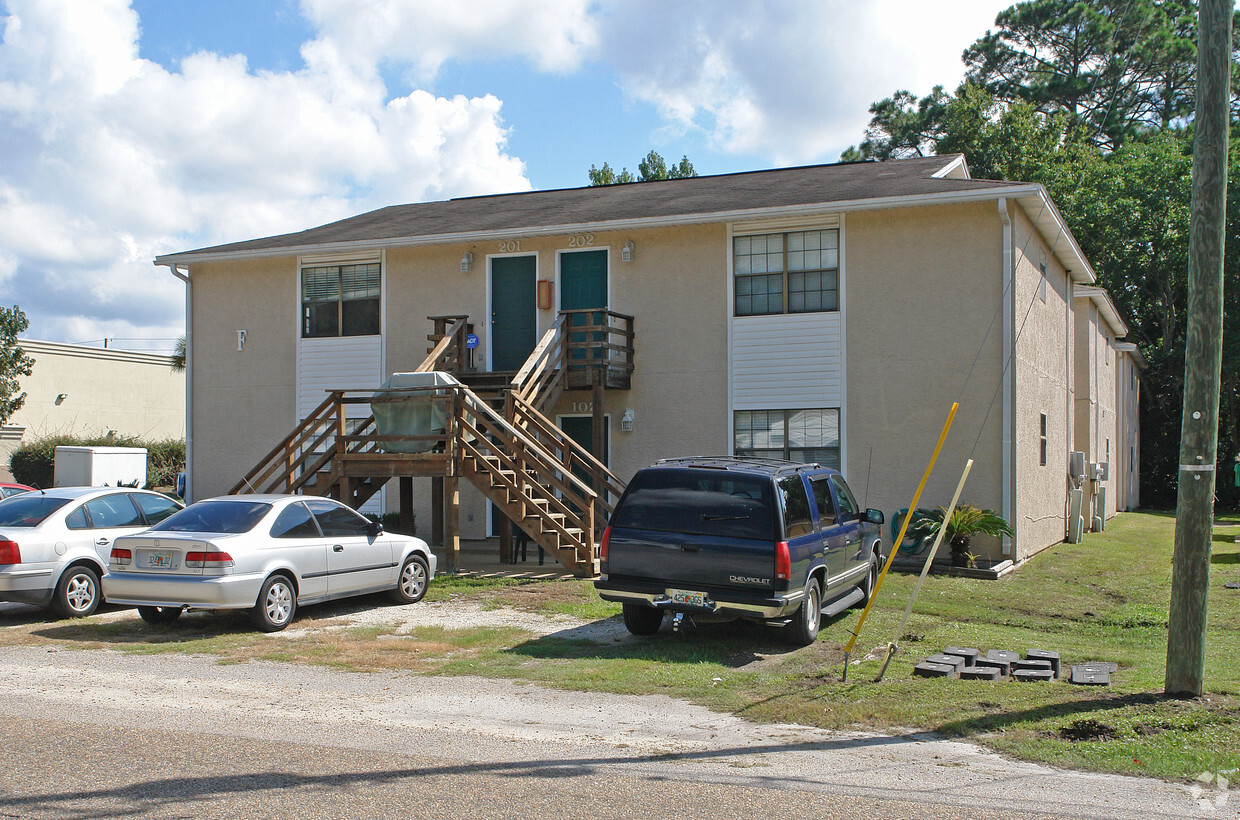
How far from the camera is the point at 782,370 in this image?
57.1 feet

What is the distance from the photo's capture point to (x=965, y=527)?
15.3m

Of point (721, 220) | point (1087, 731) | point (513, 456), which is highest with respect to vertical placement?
point (721, 220)

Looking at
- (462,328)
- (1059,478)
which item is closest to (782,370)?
(462,328)

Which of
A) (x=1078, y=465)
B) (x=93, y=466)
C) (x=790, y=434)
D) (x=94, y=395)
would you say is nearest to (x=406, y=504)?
(x=790, y=434)

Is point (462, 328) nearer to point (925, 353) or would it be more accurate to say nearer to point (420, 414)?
point (420, 414)

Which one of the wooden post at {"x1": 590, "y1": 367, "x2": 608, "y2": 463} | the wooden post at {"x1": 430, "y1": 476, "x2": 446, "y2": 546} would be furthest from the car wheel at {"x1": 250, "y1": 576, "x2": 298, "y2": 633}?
the wooden post at {"x1": 430, "y1": 476, "x2": 446, "y2": 546}

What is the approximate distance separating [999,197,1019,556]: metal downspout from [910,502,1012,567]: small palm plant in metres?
0.30

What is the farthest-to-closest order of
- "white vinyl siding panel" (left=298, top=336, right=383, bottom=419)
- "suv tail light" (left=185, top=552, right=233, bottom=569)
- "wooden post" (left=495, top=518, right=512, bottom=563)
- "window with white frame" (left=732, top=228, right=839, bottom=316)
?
1. "white vinyl siding panel" (left=298, top=336, right=383, bottom=419)
2. "window with white frame" (left=732, top=228, right=839, bottom=316)
3. "wooden post" (left=495, top=518, right=512, bottom=563)
4. "suv tail light" (left=185, top=552, right=233, bottom=569)

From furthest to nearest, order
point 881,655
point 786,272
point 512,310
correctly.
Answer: point 512,310 < point 786,272 < point 881,655

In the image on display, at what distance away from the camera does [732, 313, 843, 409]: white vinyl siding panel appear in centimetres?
1712

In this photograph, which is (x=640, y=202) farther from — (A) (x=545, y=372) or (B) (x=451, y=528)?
(B) (x=451, y=528)

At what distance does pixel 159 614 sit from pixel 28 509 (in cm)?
200

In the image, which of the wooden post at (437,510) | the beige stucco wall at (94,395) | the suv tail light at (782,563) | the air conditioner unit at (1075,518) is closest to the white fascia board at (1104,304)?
the air conditioner unit at (1075,518)

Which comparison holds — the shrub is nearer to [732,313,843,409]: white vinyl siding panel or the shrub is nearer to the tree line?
[732,313,843,409]: white vinyl siding panel
